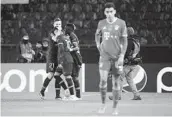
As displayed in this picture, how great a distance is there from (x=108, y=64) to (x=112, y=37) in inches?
19.9

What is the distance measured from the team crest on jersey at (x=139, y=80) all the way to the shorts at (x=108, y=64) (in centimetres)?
873

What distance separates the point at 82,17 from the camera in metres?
23.9

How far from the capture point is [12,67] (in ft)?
65.3

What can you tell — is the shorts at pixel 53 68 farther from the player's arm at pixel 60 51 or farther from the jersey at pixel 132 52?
the jersey at pixel 132 52

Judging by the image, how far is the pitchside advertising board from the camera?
19469 millimetres

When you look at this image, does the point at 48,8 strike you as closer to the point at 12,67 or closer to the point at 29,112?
the point at 12,67

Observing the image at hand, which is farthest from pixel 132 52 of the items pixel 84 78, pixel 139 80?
pixel 84 78

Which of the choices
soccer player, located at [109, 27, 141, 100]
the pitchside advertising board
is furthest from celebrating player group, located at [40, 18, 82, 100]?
the pitchside advertising board

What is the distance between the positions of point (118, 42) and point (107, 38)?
224mm

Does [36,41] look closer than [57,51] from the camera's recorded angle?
No

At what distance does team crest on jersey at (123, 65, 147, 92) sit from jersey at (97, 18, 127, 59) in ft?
28.8

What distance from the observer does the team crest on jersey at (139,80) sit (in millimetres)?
19594

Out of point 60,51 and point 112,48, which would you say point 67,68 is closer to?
point 60,51

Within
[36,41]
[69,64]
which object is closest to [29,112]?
[69,64]
